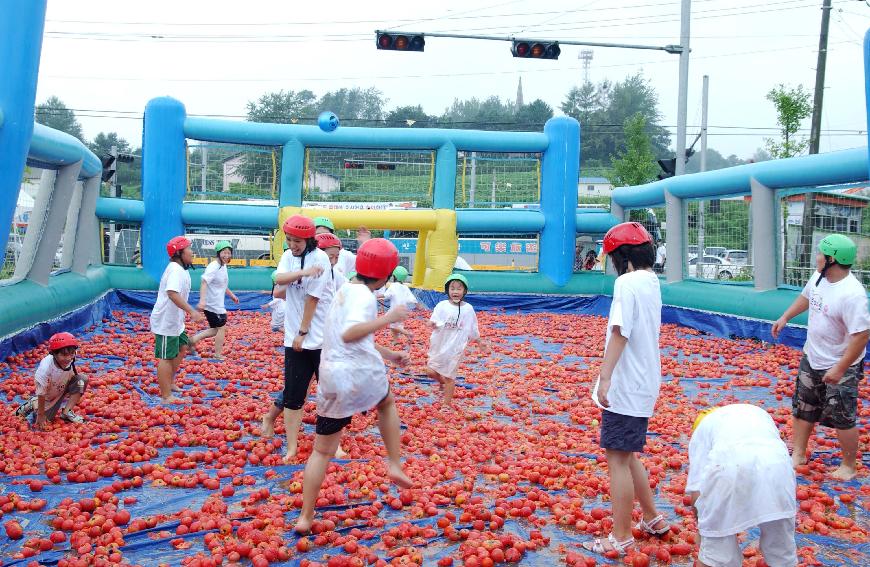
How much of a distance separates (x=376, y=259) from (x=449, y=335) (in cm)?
363

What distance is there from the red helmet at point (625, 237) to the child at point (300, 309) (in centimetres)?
247

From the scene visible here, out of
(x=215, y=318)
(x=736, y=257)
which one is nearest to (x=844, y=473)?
(x=215, y=318)

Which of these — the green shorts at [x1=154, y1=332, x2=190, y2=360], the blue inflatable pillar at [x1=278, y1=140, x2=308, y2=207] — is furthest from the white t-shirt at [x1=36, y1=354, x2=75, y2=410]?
the blue inflatable pillar at [x1=278, y1=140, x2=308, y2=207]

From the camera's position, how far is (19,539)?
4.58 meters

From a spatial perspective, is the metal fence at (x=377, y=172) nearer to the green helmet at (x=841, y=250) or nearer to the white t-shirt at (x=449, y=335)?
the white t-shirt at (x=449, y=335)

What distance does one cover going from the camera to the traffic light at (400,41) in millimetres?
18297

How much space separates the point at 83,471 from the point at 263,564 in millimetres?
2302

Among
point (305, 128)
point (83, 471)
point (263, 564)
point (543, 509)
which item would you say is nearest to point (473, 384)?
point (543, 509)

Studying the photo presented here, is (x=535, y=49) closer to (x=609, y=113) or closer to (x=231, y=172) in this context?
(x=231, y=172)

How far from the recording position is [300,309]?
625cm

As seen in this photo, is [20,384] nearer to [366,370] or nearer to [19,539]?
[19,539]

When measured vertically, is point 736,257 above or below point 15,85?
below

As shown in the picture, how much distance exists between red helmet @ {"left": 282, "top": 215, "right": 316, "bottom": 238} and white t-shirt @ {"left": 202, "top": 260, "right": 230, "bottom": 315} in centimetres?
478

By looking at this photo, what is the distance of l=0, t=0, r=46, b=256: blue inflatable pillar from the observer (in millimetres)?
6336
